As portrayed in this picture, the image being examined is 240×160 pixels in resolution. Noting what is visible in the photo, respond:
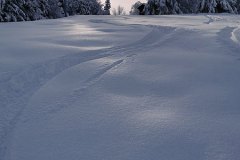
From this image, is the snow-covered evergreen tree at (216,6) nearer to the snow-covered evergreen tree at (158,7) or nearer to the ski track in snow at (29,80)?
the snow-covered evergreen tree at (158,7)

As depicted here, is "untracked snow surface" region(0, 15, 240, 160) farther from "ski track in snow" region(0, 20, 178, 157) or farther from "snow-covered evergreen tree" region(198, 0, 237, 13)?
"snow-covered evergreen tree" region(198, 0, 237, 13)

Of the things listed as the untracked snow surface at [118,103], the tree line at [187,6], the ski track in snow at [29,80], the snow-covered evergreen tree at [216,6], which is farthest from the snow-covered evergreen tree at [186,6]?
the untracked snow surface at [118,103]

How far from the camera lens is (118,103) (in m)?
3.45

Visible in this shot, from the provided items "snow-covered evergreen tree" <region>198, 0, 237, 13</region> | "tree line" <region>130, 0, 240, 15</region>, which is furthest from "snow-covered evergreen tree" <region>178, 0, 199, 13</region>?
"snow-covered evergreen tree" <region>198, 0, 237, 13</region>

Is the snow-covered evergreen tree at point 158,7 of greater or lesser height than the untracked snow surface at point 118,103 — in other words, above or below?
below

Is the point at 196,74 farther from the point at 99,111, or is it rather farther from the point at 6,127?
the point at 6,127

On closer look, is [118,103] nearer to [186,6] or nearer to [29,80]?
[29,80]

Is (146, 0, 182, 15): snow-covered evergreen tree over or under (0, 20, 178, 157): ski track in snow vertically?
under

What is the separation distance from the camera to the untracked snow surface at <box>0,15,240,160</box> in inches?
103

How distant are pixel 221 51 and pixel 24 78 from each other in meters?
3.22

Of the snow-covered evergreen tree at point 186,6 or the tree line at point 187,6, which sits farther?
the snow-covered evergreen tree at point 186,6

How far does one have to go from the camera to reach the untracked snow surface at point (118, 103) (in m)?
2.61

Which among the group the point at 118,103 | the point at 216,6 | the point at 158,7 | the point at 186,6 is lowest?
the point at 186,6

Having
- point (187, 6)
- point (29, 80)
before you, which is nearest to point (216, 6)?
point (187, 6)
